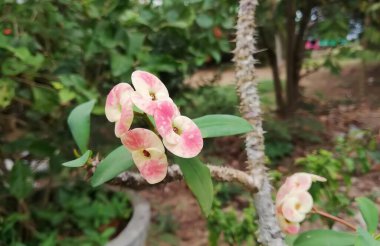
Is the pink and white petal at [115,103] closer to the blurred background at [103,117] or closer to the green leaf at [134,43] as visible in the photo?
the blurred background at [103,117]

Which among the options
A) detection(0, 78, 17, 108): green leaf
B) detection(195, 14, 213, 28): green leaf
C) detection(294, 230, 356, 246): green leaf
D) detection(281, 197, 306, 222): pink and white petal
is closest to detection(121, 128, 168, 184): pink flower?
detection(281, 197, 306, 222): pink and white petal

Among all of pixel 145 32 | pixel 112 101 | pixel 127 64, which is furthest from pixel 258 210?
pixel 145 32

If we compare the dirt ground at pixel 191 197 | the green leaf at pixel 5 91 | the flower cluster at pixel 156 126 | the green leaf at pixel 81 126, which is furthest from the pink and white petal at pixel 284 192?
the green leaf at pixel 5 91

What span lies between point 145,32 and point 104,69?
0.28 metres

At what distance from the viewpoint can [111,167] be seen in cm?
57

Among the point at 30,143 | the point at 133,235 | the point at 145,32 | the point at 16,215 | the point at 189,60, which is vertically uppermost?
the point at 145,32

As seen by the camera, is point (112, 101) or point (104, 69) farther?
point (104, 69)

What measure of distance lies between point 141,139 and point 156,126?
0.11 ft

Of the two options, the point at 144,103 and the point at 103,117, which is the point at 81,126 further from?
the point at 103,117

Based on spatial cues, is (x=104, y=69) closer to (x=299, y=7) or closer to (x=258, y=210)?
(x=258, y=210)

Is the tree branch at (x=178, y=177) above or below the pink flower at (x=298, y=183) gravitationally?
above

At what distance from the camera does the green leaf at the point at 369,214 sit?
0.72m

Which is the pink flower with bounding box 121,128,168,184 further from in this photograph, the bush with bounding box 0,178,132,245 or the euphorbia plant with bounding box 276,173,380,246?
the bush with bounding box 0,178,132,245

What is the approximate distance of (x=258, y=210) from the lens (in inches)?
26.9
